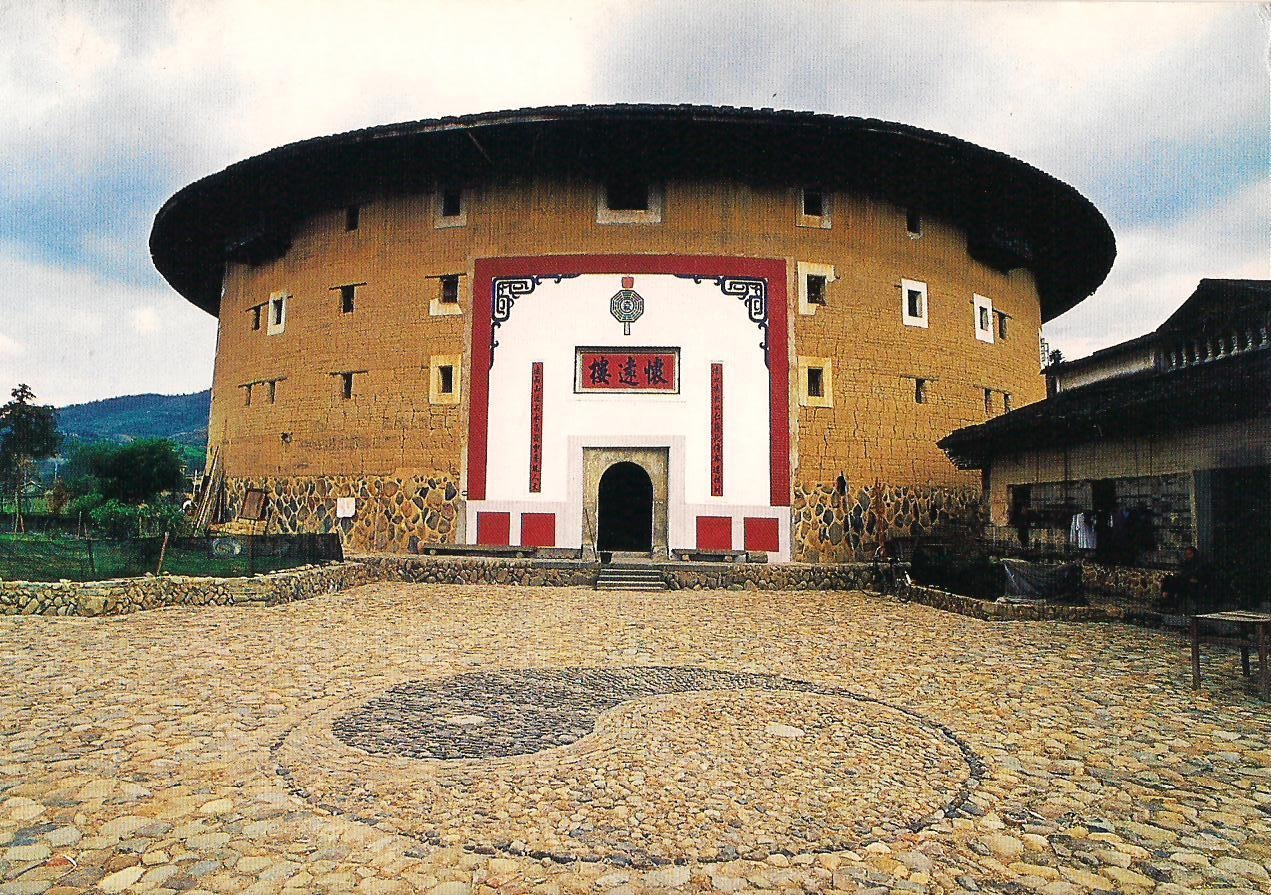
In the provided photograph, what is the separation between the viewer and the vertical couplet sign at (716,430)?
1598cm

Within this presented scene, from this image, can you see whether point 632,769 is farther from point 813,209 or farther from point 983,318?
point 983,318

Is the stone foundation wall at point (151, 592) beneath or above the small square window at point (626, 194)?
beneath

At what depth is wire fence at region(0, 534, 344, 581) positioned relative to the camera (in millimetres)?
9945

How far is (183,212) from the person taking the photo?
19.7m

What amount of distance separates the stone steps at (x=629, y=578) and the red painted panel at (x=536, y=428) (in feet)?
9.27

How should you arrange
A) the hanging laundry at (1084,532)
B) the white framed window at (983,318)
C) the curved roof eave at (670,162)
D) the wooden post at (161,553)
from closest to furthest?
the wooden post at (161,553) → the hanging laundry at (1084,532) → the curved roof eave at (670,162) → the white framed window at (983,318)

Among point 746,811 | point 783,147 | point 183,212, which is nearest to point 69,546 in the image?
point 746,811

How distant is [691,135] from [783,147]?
6.89 ft

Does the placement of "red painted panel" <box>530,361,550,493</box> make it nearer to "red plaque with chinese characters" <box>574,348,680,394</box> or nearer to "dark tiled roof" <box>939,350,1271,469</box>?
"red plaque with chinese characters" <box>574,348,680,394</box>

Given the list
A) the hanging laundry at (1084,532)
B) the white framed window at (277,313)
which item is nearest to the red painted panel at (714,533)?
the hanging laundry at (1084,532)

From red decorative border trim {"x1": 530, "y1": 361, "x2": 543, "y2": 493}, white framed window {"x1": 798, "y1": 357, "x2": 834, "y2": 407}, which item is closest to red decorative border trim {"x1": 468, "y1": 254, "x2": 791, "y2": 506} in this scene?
white framed window {"x1": 798, "y1": 357, "x2": 834, "y2": 407}

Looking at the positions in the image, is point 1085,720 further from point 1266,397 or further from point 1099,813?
point 1266,397

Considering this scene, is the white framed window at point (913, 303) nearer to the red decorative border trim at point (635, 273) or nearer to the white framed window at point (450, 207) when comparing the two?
the red decorative border trim at point (635, 273)

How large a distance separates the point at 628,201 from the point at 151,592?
1187cm
